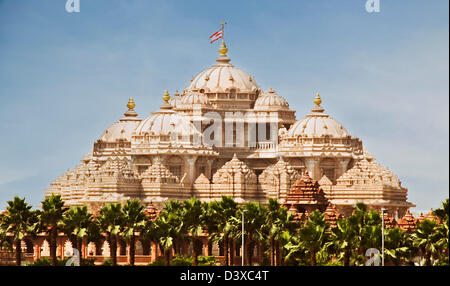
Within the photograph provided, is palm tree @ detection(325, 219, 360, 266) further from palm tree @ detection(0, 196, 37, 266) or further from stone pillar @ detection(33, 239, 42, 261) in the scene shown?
stone pillar @ detection(33, 239, 42, 261)

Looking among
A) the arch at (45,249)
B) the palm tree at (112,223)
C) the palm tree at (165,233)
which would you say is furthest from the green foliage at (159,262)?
the arch at (45,249)

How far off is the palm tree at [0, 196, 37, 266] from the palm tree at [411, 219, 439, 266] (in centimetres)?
3185

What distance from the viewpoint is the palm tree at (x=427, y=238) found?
500 feet

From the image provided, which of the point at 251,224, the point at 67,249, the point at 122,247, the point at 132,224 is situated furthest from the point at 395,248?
the point at 67,249

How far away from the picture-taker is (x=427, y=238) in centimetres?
15275

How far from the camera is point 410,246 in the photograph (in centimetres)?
15288

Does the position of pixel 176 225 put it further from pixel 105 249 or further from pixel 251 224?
pixel 105 249

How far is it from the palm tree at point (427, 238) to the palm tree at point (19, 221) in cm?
3185

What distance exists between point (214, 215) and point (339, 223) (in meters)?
14.6

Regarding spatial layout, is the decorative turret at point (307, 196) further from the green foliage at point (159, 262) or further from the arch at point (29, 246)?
the arch at point (29, 246)
